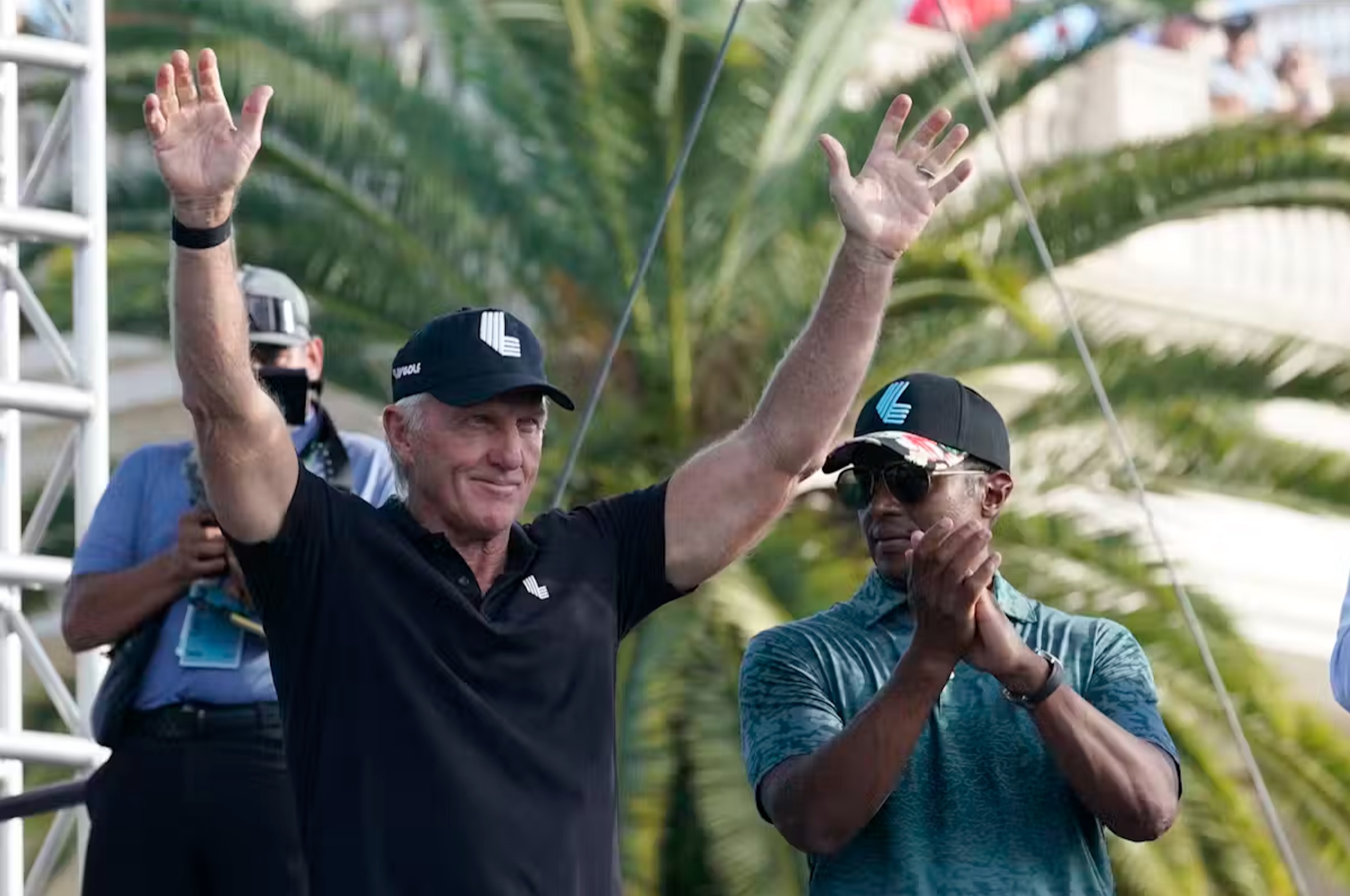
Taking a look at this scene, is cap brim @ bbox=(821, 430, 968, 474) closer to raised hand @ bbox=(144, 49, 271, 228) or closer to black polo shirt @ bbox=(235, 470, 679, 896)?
black polo shirt @ bbox=(235, 470, 679, 896)

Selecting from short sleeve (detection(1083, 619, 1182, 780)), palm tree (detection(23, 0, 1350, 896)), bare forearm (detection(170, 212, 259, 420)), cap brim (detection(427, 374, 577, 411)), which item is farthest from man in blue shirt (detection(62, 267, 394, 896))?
palm tree (detection(23, 0, 1350, 896))

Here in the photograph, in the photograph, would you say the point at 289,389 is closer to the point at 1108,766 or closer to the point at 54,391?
the point at 54,391

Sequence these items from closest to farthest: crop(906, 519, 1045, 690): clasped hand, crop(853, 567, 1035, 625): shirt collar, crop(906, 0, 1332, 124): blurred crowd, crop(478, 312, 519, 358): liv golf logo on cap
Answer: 1. crop(906, 519, 1045, 690): clasped hand
2. crop(478, 312, 519, 358): liv golf logo on cap
3. crop(853, 567, 1035, 625): shirt collar
4. crop(906, 0, 1332, 124): blurred crowd

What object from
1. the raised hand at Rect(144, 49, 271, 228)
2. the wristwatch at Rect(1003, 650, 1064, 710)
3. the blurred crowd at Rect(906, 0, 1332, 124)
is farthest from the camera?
the blurred crowd at Rect(906, 0, 1332, 124)

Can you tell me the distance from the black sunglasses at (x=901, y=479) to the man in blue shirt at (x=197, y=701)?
1087 mm

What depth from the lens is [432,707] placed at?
3775mm

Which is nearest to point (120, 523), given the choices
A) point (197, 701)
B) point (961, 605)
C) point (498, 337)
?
point (197, 701)

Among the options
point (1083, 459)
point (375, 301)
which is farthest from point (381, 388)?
point (1083, 459)

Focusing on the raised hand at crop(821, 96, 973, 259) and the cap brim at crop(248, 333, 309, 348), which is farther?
the cap brim at crop(248, 333, 309, 348)

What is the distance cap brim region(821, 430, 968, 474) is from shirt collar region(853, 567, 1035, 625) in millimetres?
193

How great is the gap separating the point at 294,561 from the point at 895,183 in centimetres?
108

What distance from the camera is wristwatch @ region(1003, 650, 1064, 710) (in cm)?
387

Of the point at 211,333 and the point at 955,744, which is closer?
the point at 211,333

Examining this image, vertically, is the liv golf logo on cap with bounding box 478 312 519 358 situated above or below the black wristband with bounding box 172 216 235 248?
below
